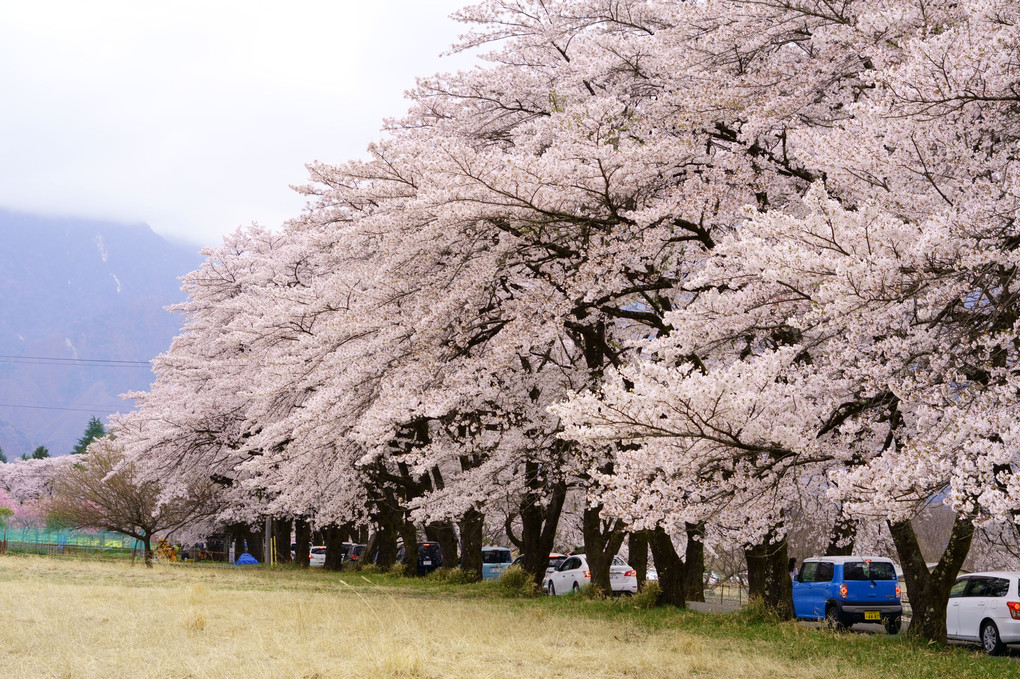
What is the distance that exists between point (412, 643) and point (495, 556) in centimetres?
2269

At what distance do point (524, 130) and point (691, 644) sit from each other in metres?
10.5

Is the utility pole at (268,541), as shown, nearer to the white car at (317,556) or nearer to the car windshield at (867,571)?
the white car at (317,556)

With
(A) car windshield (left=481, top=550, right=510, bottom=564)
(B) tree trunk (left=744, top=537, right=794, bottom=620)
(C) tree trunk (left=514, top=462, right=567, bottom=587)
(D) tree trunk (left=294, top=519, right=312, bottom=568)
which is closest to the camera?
(B) tree trunk (left=744, top=537, right=794, bottom=620)

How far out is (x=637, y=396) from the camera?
844 cm

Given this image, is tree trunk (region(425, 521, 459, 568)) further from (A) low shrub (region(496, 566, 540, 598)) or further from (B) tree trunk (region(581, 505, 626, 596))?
(B) tree trunk (region(581, 505, 626, 596))

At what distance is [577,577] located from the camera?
25.7 metres

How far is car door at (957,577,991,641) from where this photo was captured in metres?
15.3

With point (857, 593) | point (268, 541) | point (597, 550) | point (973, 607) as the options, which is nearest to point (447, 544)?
point (597, 550)

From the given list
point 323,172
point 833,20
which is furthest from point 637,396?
point 323,172

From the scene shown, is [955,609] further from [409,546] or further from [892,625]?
[409,546]

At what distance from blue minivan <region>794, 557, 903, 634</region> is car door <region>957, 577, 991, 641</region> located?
268 centimetres

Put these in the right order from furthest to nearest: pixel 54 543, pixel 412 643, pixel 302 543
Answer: pixel 54 543 < pixel 302 543 < pixel 412 643

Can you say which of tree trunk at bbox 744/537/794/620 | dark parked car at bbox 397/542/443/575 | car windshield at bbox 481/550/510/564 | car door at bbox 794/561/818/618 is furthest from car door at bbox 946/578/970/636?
dark parked car at bbox 397/542/443/575

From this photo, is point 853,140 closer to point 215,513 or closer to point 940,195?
point 940,195
